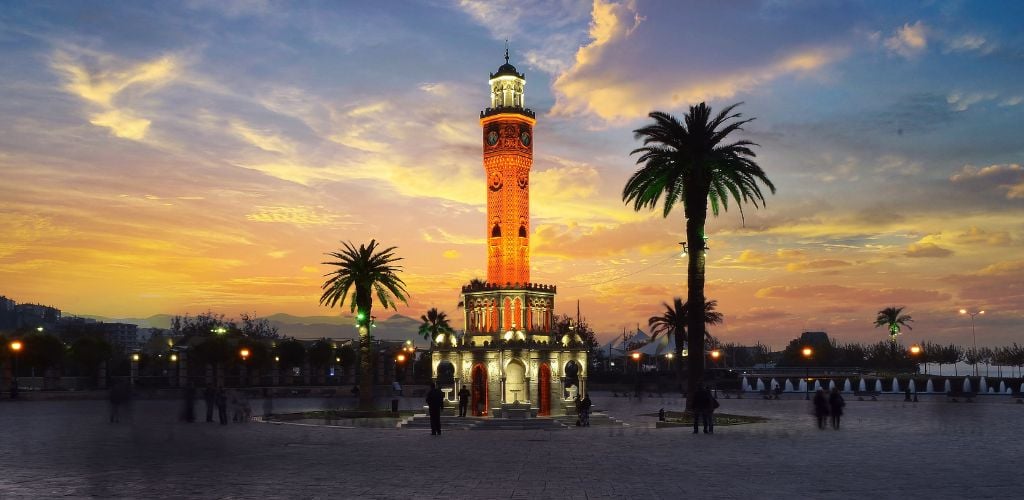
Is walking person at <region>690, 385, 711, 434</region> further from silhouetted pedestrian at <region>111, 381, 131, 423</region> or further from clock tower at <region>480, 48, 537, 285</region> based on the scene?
silhouetted pedestrian at <region>111, 381, 131, 423</region>

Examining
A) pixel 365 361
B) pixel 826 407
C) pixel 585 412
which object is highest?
pixel 365 361

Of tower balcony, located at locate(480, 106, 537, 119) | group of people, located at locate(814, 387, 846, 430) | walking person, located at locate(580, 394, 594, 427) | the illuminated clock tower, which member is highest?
tower balcony, located at locate(480, 106, 537, 119)

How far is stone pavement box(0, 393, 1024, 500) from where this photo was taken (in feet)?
57.4

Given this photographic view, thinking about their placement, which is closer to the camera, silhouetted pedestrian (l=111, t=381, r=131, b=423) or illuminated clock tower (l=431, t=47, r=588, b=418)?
silhouetted pedestrian (l=111, t=381, r=131, b=423)

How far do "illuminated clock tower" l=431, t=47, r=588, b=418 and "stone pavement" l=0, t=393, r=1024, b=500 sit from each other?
16.7 metres

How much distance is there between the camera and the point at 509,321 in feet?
182

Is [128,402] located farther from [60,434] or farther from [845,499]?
[845,499]

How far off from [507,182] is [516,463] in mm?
35607

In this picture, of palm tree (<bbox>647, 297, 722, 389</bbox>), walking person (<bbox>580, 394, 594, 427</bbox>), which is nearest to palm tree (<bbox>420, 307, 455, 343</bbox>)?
palm tree (<bbox>647, 297, 722, 389</bbox>)

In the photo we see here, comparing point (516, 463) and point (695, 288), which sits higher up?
point (695, 288)

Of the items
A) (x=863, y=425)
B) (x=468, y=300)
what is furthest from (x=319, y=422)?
(x=863, y=425)

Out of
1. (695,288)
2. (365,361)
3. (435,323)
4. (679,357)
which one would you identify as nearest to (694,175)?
(695,288)

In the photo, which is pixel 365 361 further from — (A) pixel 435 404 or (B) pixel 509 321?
(A) pixel 435 404

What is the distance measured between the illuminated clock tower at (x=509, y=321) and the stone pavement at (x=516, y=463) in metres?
16.7
